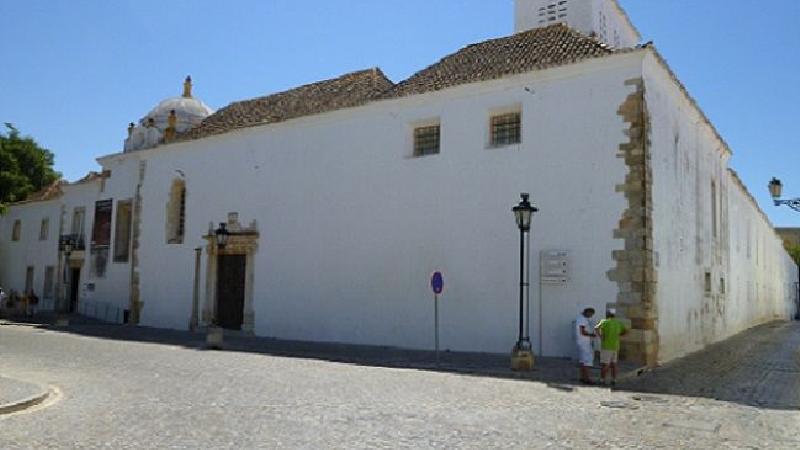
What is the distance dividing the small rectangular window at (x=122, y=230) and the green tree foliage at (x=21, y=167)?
16273 mm

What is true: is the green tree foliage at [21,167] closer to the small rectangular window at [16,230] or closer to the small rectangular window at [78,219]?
the small rectangular window at [16,230]

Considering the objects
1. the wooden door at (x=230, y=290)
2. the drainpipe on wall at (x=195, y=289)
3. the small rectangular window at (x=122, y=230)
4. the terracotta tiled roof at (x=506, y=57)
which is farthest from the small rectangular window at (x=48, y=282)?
the terracotta tiled roof at (x=506, y=57)

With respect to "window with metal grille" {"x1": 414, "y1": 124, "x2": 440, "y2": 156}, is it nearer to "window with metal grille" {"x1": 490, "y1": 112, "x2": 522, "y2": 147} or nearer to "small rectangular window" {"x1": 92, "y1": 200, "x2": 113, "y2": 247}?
"window with metal grille" {"x1": 490, "y1": 112, "x2": 522, "y2": 147}

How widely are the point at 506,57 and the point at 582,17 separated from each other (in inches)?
182

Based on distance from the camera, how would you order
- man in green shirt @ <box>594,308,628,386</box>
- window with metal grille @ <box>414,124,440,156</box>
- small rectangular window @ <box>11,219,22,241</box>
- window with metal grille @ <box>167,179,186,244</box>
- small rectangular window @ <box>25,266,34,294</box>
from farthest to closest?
small rectangular window @ <box>11,219,22,241</box> < small rectangular window @ <box>25,266,34,294</box> < window with metal grille @ <box>167,179,186,244</box> < window with metal grille @ <box>414,124,440,156</box> < man in green shirt @ <box>594,308,628,386</box>

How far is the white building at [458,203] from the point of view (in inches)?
547

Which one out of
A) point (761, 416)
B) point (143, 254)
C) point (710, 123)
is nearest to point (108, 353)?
point (143, 254)

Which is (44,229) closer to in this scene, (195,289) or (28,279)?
(28,279)

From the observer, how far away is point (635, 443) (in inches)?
252

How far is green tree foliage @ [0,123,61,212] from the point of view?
38.7m

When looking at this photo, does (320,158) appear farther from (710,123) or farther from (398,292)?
(710,123)

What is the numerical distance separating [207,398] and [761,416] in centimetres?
676

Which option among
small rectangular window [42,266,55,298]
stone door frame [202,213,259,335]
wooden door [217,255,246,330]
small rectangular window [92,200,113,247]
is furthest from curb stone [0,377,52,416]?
small rectangular window [42,266,55,298]

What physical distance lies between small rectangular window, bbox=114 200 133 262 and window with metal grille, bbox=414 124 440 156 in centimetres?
1339
